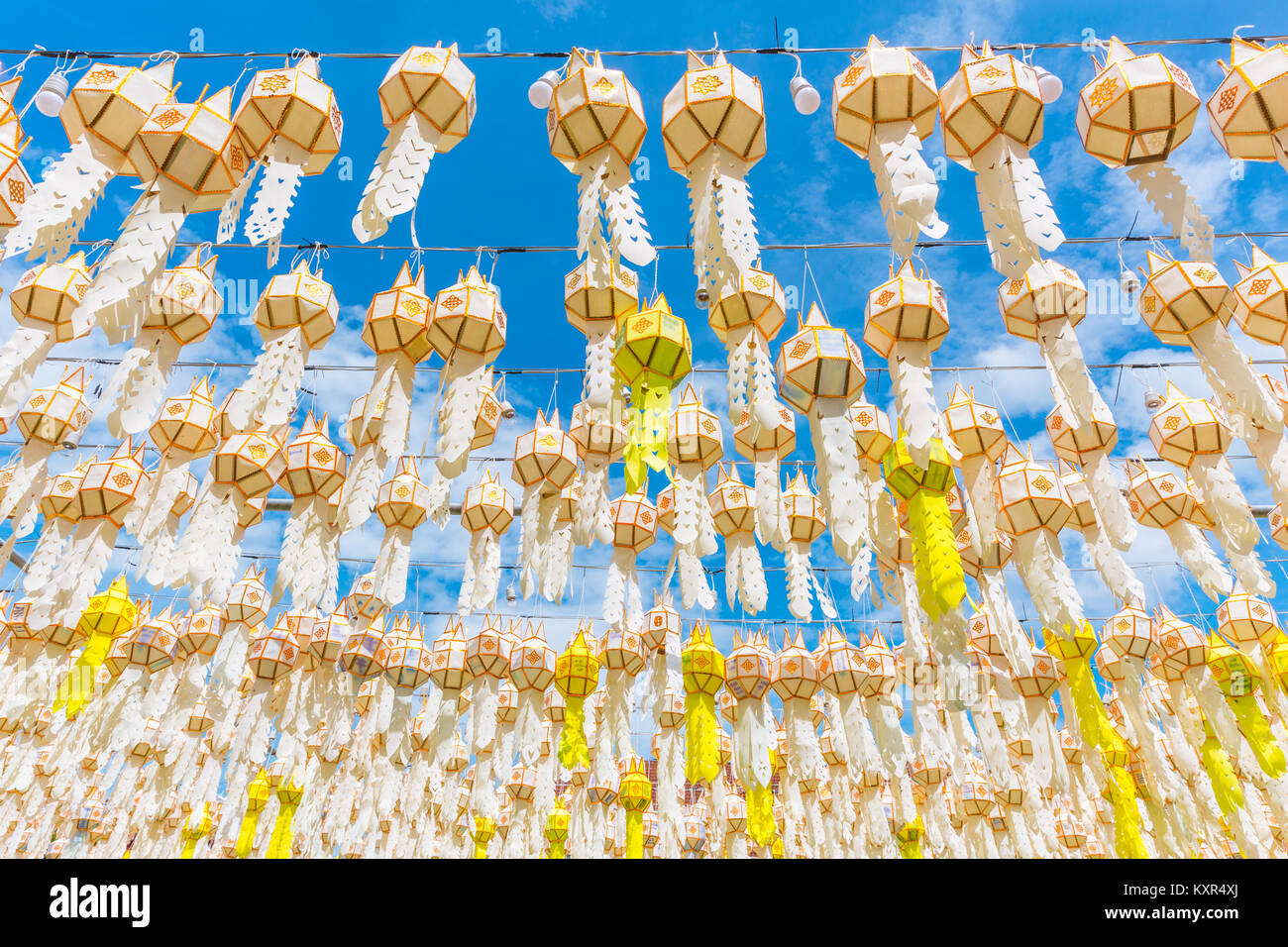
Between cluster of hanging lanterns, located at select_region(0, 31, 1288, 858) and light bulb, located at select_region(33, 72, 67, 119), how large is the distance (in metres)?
0.52

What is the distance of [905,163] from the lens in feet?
13.1

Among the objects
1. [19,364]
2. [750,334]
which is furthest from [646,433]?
[19,364]

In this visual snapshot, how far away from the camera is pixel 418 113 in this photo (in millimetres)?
4418

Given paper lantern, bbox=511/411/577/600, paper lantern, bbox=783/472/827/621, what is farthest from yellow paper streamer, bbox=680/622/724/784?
paper lantern, bbox=511/411/577/600

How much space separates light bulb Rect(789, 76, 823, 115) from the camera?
4.65 metres

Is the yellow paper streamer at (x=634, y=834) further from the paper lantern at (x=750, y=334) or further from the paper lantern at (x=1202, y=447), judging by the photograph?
the paper lantern at (x=750, y=334)

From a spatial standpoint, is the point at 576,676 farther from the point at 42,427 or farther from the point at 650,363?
the point at 42,427

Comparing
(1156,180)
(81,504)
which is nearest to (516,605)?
(81,504)

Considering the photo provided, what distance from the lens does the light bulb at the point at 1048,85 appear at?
13.8 feet

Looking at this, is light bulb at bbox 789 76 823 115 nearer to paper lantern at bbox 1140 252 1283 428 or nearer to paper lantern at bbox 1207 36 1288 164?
paper lantern at bbox 1207 36 1288 164

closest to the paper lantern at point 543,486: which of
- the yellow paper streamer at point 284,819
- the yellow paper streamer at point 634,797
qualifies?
the yellow paper streamer at point 284,819

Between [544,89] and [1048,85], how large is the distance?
107 inches

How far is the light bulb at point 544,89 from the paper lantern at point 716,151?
0.64m
